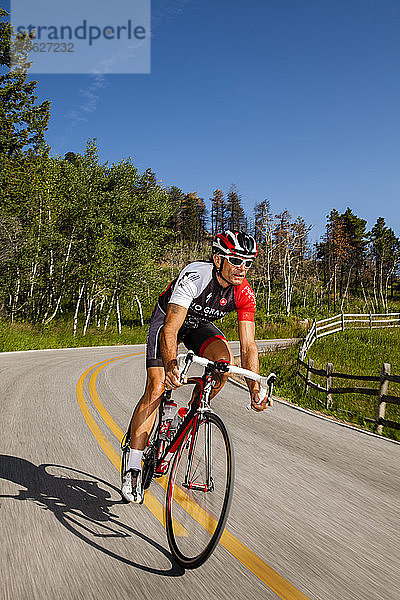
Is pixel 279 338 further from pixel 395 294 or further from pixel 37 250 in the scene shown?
pixel 395 294

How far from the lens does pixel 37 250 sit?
1305 inches

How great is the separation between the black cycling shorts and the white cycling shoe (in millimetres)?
917

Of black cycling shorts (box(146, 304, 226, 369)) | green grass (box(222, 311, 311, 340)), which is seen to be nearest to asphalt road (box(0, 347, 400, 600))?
black cycling shorts (box(146, 304, 226, 369))

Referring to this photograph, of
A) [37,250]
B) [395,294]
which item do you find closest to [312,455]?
[37,250]

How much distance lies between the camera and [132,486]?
3.78 metres

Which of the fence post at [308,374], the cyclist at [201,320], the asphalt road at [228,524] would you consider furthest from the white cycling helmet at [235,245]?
the fence post at [308,374]

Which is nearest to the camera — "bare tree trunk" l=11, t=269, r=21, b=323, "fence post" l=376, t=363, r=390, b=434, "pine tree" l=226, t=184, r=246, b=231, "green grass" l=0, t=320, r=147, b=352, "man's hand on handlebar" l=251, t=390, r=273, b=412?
"man's hand on handlebar" l=251, t=390, r=273, b=412

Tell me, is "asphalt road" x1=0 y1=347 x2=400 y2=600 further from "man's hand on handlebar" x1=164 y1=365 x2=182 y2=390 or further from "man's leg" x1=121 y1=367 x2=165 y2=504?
"man's hand on handlebar" x1=164 y1=365 x2=182 y2=390

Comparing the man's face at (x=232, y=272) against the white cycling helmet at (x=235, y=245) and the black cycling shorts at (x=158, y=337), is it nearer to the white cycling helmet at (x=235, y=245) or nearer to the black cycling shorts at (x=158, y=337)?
the white cycling helmet at (x=235, y=245)

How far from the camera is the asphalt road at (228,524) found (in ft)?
9.57

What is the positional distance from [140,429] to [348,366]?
14.0m

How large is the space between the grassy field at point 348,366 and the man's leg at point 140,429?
6.04 meters

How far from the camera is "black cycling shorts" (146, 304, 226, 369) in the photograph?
380 cm

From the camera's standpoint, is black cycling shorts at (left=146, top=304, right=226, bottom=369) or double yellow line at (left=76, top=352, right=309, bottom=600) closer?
double yellow line at (left=76, top=352, right=309, bottom=600)
